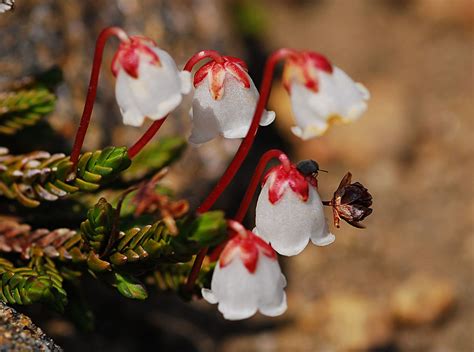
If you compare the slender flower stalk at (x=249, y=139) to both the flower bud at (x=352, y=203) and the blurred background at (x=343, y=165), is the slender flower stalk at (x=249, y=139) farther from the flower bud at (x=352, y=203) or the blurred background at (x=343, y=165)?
the blurred background at (x=343, y=165)

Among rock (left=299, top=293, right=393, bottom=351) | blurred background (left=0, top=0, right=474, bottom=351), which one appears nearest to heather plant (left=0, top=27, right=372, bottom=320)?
blurred background (left=0, top=0, right=474, bottom=351)

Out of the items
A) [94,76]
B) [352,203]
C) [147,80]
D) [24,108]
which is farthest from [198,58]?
[24,108]

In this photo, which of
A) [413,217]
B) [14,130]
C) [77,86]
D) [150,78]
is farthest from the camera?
[413,217]

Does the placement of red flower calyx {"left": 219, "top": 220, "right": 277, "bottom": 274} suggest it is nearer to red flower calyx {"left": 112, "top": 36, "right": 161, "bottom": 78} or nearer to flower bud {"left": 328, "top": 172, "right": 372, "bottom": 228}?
flower bud {"left": 328, "top": 172, "right": 372, "bottom": 228}

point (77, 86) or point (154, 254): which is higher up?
point (77, 86)

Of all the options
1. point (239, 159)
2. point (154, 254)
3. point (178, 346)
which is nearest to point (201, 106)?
A: point (239, 159)

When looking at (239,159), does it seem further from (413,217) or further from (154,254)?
(413,217)

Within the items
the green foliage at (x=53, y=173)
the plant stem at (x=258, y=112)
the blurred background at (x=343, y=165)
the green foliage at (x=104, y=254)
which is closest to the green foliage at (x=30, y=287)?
the green foliage at (x=104, y=254)
